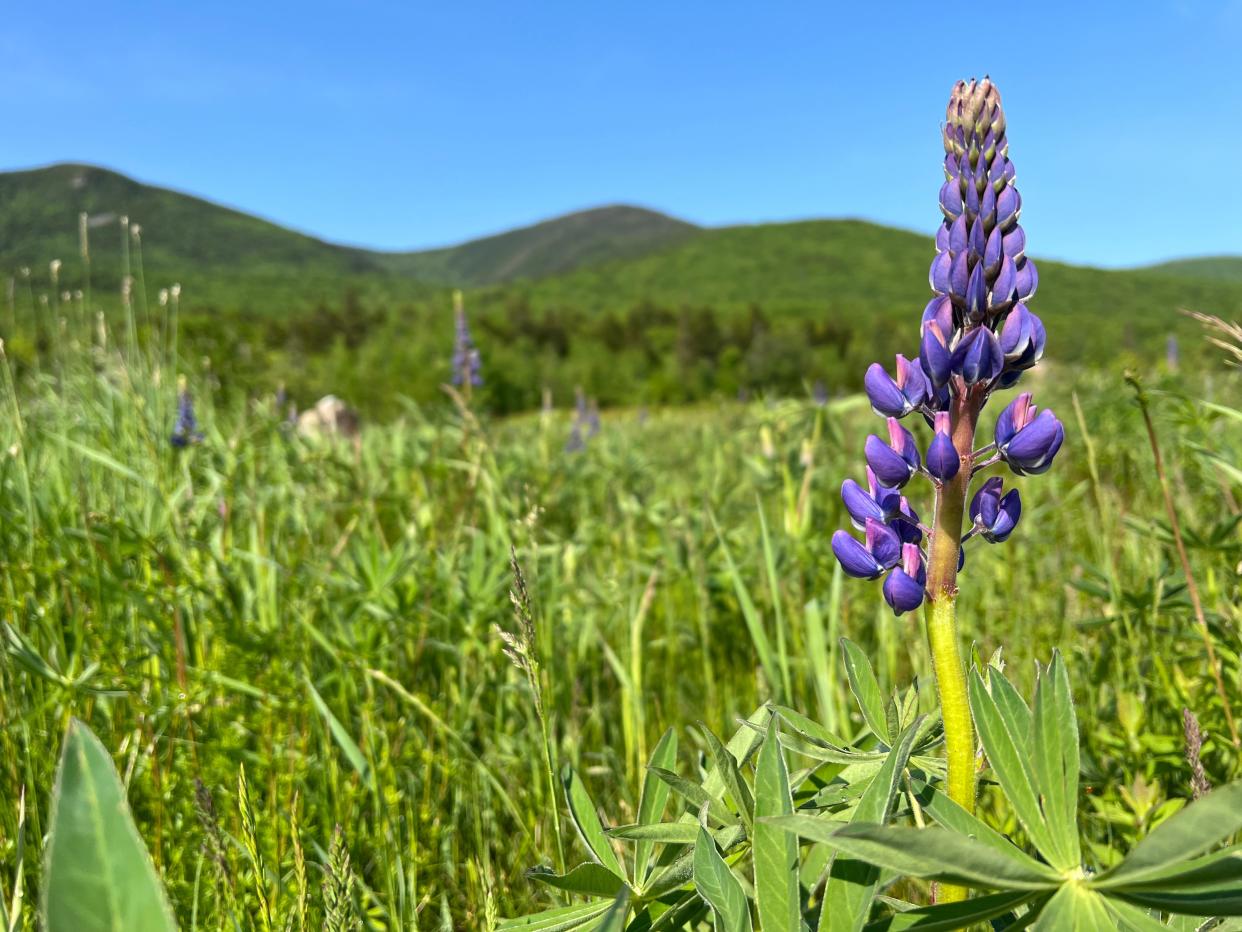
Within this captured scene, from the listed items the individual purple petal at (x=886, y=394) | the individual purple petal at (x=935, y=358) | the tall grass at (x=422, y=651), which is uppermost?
the individual purple petal at (x=935, y=358)

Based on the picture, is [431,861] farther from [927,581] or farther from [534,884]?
[927,581]

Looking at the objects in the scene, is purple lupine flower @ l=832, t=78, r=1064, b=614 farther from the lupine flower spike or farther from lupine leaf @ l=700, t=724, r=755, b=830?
lupine leaf @ l=700, t=724, r=755, b=830

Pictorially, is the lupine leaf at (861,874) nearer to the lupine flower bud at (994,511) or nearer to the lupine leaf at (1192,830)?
the lupine leaf at (1192,830)

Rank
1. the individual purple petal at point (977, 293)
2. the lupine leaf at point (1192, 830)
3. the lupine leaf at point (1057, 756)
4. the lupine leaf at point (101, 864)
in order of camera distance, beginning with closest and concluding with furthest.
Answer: the lupine leaf at point (101, 864)
the lupine leaf at point (1192, 830)
the lupine leaf at point (1057, 756)
the individual purple petal at point (977, 293)

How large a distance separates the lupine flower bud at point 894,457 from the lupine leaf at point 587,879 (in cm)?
51

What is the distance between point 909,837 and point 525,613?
607 millimetres

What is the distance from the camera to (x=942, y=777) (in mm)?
938

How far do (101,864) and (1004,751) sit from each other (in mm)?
652

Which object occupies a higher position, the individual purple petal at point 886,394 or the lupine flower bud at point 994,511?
the individual purple petal at point 886,394

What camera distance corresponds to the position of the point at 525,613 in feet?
3.57

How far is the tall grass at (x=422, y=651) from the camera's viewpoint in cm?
156

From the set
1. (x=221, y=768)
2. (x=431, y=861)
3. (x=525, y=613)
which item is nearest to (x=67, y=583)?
(x=221, y=768)

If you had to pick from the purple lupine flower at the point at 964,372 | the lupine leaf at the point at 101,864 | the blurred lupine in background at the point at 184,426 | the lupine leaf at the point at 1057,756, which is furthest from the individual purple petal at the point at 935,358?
the blurred lupine in background at the point at 184,426

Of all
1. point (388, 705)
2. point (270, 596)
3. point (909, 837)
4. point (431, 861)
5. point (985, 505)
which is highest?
point (985, 505)
